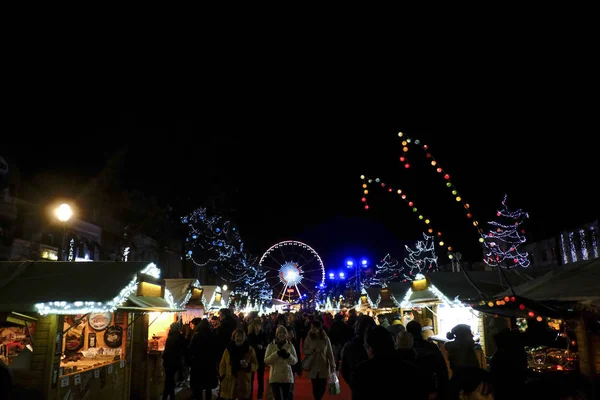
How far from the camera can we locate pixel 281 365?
333 inches

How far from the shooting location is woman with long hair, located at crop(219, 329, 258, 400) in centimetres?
821

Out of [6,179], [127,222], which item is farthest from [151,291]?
[127,222]

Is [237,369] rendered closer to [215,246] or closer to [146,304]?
[146,304]

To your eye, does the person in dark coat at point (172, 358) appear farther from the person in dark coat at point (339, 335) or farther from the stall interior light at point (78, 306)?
the person in dark coat at point (339, 335)

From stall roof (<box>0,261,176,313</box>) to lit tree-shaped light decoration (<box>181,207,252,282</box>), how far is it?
80.7ft

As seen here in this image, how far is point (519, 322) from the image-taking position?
537 inches

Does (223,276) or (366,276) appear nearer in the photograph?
(223,276)

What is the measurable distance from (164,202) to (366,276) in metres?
47.0

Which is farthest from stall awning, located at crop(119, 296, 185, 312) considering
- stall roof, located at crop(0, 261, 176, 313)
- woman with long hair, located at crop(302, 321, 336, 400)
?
woman with long hair, located at crop(302, 321, 336, 400)

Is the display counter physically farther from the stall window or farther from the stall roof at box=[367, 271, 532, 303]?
the stall roof at box=[367, 271, 532, 303]

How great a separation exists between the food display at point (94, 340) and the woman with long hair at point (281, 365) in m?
3.83

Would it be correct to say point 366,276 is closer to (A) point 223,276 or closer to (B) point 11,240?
(A) point 223,276

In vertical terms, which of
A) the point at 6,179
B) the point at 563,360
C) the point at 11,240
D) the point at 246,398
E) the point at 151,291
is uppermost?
the point at 6,179

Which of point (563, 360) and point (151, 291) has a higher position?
point (151, 291)
